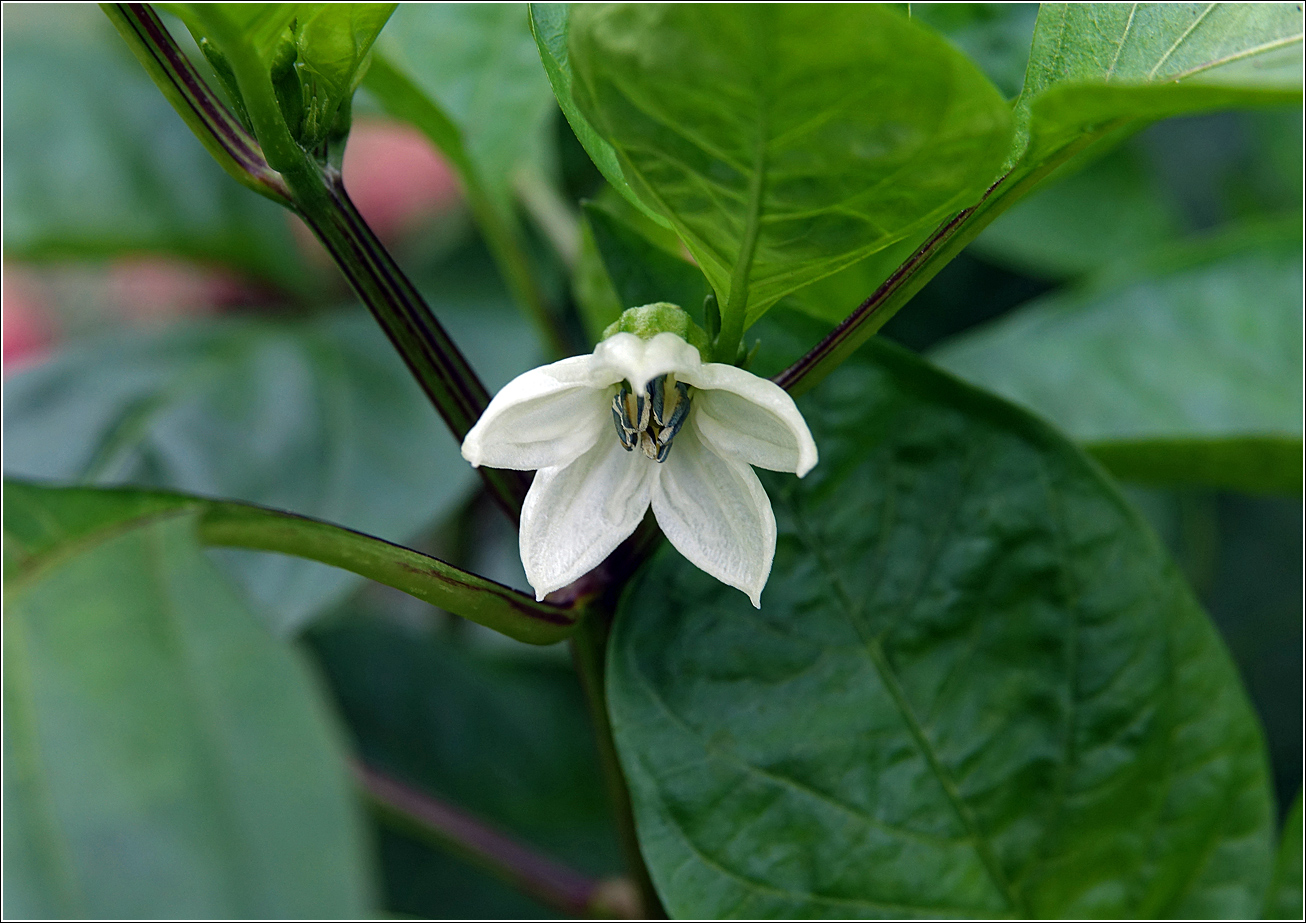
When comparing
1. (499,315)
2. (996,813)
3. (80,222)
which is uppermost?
(80,222)

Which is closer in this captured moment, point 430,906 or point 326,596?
point 326,596

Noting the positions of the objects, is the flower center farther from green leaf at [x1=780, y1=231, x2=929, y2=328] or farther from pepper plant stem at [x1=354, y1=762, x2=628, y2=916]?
pepper plant stem at [x1=354, y1=762, x2=628, y2=916]

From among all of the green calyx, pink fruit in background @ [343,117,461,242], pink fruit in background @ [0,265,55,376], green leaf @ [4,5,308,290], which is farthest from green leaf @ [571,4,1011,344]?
pink fruit in background @ [343,117,461,242]

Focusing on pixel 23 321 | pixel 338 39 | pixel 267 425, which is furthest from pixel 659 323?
pixel 23 321

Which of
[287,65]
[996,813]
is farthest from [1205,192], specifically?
[287,65]

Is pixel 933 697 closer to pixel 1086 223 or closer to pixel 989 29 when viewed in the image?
pixel 989 29

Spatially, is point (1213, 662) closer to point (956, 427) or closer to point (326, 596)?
point (956, 427)
